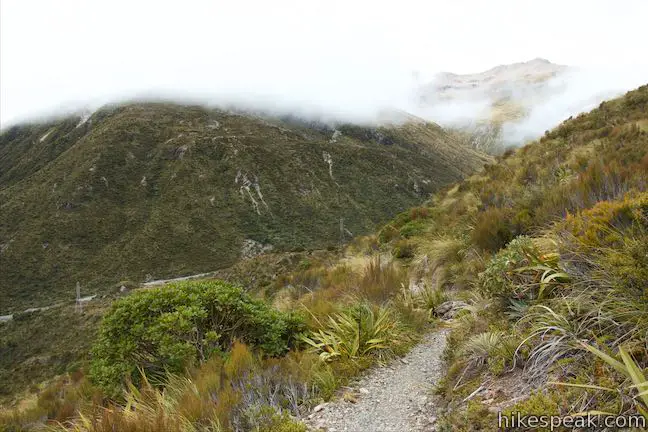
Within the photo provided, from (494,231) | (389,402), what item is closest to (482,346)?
(389,402)

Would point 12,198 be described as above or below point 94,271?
above

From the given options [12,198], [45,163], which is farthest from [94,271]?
[45,163]

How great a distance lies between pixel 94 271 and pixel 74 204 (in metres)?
26.2

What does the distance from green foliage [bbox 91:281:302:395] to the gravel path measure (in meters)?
1.45

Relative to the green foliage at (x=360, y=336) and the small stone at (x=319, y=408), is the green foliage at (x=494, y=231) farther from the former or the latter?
the small stone at (x=319, y=408)

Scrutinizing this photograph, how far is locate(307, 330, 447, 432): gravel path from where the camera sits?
348 cm

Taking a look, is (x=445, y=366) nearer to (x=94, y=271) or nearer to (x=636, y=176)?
(x=636, y=176)

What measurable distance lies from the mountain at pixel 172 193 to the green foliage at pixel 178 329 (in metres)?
87.3

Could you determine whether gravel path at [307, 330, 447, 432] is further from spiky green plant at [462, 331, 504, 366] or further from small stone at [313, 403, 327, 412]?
spiky green plant at [462, 331, 504, 366]

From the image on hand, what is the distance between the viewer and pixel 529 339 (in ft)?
11.7

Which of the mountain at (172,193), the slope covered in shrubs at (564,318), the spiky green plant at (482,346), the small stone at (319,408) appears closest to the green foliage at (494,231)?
the slope covered in shrubs at (564,318)

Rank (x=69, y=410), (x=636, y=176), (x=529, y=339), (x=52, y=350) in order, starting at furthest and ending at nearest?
(x=52, y=350) → (x=69, y=410) → (x=636, y=176) → (x=529, y=339)

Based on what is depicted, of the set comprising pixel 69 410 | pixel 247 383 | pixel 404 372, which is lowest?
pixel 69 410

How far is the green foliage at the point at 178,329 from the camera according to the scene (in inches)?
196
